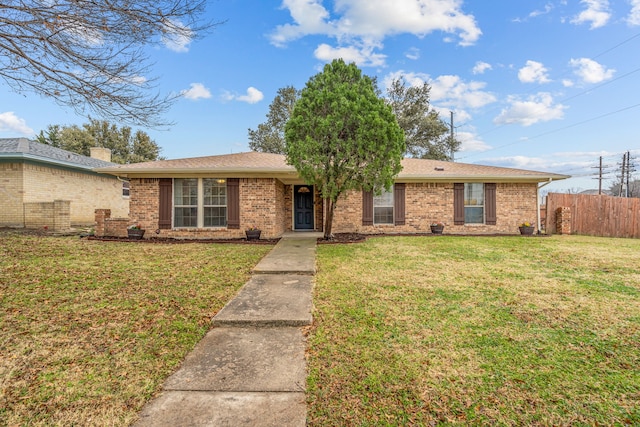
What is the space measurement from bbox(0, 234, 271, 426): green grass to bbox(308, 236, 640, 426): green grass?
4.19 ft

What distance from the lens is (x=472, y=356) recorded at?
2.60 metres

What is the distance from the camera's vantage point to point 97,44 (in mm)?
4848

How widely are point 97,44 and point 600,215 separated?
1615 cm

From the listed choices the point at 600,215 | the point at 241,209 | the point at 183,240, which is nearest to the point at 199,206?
the point at 183,240

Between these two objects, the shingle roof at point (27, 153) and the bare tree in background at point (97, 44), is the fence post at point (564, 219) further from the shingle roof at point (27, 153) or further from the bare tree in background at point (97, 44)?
the shingle roof at point (27, 153)

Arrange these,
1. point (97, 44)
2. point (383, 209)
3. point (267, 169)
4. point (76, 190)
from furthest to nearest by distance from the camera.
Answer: point (76, 190) < point (383, 209) < point (267, 169) < point (97, 44)

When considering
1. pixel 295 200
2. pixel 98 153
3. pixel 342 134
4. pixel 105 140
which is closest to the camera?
pixel 342 134

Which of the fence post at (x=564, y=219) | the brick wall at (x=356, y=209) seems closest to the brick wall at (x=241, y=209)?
the brick wall at (x=356, y=209)

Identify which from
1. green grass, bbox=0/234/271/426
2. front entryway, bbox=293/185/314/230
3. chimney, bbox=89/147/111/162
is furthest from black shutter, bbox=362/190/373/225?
chimney, bbox=89/147/111/162

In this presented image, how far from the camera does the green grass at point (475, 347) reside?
1.96 m

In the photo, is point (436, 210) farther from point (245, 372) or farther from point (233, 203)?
point (245, 372)

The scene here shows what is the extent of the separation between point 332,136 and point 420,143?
702 inches

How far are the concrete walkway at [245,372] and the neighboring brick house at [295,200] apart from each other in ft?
20.3

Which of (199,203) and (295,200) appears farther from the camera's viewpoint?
(295,200)
